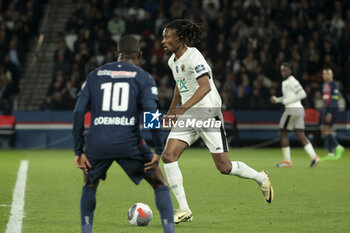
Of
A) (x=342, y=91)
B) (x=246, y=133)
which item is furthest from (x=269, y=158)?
(x=342, y=91)

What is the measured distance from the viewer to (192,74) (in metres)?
7.90

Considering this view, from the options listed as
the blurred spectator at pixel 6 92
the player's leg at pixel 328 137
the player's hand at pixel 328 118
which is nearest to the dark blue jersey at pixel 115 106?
the player's hand at pixel 328 118

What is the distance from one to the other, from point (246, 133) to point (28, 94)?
710 centimetres

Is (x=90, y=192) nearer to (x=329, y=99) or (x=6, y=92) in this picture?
(x=329, y=99)

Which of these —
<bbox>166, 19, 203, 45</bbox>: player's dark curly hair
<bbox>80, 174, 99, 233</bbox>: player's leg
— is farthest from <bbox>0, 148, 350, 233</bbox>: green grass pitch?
<bbox>166, 19, 203, 45</bbox>: player's dark curly hair

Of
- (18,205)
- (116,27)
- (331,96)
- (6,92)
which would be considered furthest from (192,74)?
(116,27)

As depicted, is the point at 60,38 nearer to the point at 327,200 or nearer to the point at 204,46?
the point at 204,46

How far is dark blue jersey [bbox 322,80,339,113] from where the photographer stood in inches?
616

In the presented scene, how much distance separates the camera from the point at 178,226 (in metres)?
7.44

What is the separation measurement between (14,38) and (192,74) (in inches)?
629

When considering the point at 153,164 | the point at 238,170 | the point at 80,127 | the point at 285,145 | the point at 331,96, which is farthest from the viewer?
the point at 331,96

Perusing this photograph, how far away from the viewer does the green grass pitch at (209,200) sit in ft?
24.1

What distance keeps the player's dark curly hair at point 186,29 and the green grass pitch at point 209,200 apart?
1971 mm

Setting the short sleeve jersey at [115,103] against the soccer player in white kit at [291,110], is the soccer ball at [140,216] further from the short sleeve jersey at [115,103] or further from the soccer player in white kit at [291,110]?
the soccer player in white kit at [291,110]
